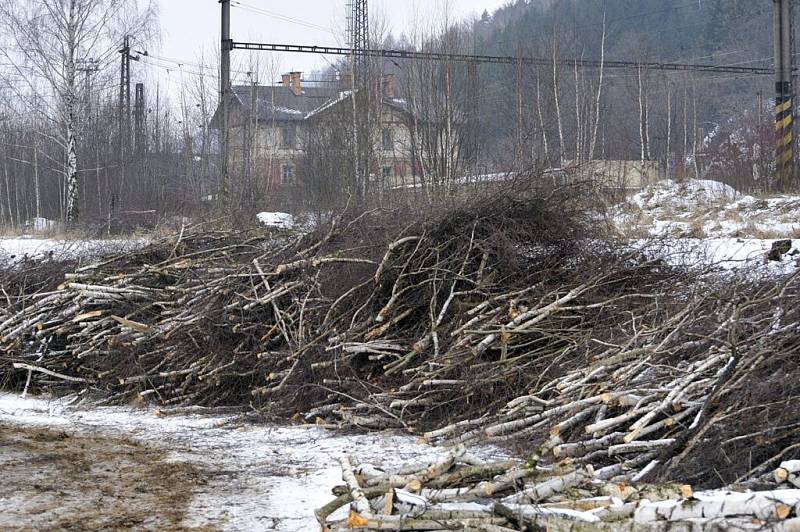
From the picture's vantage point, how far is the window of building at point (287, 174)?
2700 centimetres

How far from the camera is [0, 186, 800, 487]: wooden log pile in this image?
5543mm

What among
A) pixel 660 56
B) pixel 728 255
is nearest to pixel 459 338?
pixel 728 255

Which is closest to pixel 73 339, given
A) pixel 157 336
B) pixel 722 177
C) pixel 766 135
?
pixel 157 336

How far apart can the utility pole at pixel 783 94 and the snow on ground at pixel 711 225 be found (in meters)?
1.00

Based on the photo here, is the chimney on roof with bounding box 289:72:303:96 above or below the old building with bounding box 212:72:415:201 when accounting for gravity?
above

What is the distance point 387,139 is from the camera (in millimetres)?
24688

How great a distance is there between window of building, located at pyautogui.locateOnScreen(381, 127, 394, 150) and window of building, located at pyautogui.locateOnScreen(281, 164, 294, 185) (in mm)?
3297

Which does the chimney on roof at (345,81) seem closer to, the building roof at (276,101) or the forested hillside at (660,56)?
the building roof at (276,101)

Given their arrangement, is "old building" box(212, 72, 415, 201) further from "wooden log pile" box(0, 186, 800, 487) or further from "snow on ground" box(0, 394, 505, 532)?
"snow on ground" box(0, 394, 505, 532)

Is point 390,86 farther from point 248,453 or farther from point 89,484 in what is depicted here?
point 89,484

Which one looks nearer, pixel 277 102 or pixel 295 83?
pixel 277 102

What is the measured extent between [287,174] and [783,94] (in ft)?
57.9

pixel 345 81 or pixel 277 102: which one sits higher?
pixel 277 102

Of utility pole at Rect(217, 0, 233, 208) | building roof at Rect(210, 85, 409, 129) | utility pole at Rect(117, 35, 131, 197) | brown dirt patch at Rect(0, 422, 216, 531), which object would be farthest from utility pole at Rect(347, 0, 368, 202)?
brown dirt patch at Rect(0, 422, 216, 531)
